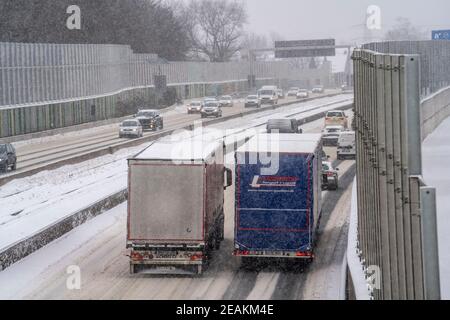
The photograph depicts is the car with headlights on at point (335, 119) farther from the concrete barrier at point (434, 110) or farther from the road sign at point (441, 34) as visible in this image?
the road sign at point (441, 34)

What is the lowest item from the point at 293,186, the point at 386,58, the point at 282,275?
the point at 282,275

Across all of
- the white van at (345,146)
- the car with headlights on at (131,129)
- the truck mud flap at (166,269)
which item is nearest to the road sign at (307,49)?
the car with headlights on at (131,129)

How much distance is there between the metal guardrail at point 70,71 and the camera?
64.0 m

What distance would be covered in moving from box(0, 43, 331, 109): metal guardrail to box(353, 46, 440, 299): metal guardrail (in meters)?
48.7

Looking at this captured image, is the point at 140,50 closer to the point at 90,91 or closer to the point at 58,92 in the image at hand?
the point at 90,91

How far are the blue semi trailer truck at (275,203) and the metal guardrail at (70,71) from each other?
141 ft

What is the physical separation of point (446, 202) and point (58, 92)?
173ft

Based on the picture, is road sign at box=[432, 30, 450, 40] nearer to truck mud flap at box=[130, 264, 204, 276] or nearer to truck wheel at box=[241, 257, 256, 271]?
truck wheel at box=[241, 257, 256, 271]

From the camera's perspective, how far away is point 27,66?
65812mm

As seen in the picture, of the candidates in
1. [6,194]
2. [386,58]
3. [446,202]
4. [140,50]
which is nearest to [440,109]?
[6,194]

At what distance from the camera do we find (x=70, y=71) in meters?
75.8

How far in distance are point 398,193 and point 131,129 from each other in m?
55.0

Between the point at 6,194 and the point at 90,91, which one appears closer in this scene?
the point at 6,194

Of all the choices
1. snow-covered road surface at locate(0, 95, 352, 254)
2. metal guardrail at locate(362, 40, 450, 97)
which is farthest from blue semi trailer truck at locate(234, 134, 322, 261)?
metal guardrail at locate(362, 40, 450, 97)
